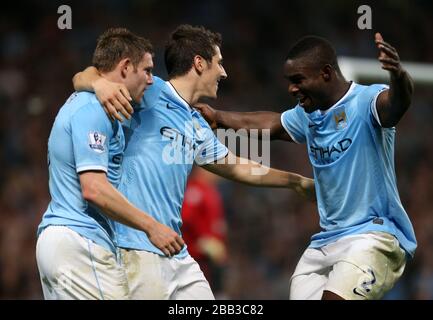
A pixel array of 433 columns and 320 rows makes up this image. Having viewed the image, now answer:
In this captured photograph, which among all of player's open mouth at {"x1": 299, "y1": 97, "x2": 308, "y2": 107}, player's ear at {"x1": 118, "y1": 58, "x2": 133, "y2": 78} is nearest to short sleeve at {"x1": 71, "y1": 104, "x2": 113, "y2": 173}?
player's ear at {"x1": 118, "y1": 58, "x2": 133, "y2": 78}

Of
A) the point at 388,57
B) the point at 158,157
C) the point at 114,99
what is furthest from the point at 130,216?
the point at 388,57

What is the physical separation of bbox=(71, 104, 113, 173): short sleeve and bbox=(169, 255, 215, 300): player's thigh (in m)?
0.93

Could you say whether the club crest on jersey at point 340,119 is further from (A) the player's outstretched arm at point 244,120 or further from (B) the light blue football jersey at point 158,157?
(B) the light blue football jersey at point 158,157

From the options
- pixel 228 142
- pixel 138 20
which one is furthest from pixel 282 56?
pixel 228 142

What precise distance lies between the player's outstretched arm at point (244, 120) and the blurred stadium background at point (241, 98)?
470 cm

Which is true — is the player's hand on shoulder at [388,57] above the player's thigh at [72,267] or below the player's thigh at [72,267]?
above

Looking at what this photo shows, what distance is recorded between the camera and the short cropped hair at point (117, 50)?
5.93 m

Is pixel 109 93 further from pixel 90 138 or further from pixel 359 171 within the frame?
pixel 359 171

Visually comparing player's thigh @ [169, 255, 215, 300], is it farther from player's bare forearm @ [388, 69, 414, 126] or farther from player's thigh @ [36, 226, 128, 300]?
player's bare forearm @ [388, 69, 414, 126]

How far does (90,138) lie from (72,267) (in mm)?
710

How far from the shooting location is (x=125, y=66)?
5922 millimetres

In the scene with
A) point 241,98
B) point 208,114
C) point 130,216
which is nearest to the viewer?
point 130,216

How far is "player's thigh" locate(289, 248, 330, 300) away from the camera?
6.42 meters

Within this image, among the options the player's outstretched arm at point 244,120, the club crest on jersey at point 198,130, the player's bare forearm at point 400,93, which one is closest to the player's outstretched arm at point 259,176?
the player's outstretched arm at point 244,120
